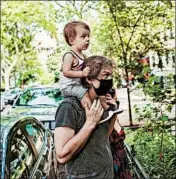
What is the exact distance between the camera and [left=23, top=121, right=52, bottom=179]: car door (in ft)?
12.7

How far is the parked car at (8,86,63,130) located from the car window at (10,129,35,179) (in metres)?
5.61

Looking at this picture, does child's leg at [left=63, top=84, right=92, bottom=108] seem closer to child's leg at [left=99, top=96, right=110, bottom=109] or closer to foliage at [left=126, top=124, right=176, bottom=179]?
child's leg at [left=99, top=96, right=110, bottom=109]

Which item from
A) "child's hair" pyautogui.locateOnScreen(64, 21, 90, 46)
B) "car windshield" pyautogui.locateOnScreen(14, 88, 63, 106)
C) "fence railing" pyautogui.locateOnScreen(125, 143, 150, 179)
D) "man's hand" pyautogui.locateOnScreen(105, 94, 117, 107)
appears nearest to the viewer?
"man's hand" pyautogui.locateOnScreen(105, 94, 117, 107)

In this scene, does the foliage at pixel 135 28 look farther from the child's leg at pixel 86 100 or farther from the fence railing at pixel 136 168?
the child's leg at pixel 86 100

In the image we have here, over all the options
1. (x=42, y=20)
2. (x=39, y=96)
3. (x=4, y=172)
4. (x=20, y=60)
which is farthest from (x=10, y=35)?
(x=4, y=172)

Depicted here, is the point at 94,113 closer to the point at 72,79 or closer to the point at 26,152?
the point at 72,79

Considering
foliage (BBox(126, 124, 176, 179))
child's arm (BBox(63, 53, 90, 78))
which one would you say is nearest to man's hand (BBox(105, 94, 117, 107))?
child's arm (BBox(63, 53, 90, 78))

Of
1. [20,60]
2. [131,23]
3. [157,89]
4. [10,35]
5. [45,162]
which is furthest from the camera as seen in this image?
[20,60]

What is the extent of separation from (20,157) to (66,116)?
67.5 inches

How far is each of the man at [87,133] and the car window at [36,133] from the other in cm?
221

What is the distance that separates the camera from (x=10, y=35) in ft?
115

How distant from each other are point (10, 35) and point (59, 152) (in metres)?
33.4

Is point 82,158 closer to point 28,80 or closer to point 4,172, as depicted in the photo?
point 4,172

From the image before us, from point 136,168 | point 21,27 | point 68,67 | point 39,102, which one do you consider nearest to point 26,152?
point 136,168
